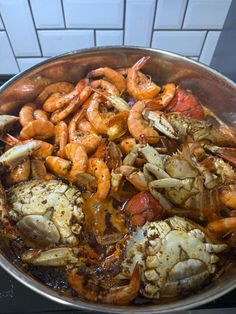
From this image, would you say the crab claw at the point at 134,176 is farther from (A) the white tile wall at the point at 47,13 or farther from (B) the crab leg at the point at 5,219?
(A) the white tile wall at the point at 47,13

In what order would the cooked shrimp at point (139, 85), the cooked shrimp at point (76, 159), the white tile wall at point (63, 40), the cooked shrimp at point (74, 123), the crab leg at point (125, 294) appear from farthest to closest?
the white tile wall at point (63, 40) → the cooked shrimp at point (139, 85) → the cooked shrimp at point (74, 123) → the cooked shrimp at point (76, 159) → the crab leg at point (125, 294)

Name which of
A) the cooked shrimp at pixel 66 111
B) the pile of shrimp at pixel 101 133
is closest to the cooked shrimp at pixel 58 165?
the pile of shrimp at pixel 101 133

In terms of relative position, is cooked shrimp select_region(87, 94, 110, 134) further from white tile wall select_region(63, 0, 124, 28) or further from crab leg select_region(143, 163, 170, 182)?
white tile wall select_region(63, 0, 124, 28)

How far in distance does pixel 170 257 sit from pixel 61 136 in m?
0.69

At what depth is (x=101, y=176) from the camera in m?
1.35

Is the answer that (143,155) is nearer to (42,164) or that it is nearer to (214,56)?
(42,164)

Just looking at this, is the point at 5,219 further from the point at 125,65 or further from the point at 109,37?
the point at 109,37

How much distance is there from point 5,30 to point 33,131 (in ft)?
2.14

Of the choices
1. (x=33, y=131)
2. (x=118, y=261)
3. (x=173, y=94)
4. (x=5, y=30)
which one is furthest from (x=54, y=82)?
(x=118, y=261)

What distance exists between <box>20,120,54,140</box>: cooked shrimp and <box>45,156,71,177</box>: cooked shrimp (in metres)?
0.15

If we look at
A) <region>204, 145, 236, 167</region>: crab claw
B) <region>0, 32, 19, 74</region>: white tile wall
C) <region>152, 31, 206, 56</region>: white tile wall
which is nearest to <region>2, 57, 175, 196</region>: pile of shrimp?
<region>204, 145, 236, 167</region>: crab claw

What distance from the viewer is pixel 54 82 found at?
5.30 feet

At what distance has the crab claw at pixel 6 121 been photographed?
1436 millimetres

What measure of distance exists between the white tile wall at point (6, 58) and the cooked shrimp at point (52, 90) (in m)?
0.45
